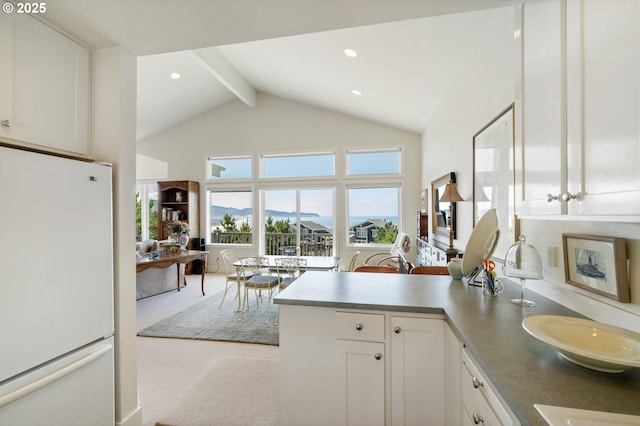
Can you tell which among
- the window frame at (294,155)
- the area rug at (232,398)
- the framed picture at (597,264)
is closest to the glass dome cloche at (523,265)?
the framed picture at (597,264)

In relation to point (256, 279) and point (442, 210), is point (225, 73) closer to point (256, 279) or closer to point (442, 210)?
point (256, 279)

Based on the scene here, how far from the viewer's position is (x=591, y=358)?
0.76m

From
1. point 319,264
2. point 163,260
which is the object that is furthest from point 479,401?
point 163,260

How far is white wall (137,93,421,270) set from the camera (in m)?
5.71

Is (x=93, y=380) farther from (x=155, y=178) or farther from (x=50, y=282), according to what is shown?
(x=155, y=178)

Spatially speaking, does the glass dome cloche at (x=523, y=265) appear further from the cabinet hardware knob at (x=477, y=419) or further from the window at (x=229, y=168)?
the window at (x=229, y=168)

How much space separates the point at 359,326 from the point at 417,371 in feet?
1.13

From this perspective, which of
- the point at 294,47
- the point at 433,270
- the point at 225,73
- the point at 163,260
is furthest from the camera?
the point at 225,73

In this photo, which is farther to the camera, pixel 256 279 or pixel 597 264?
pixel 256 279

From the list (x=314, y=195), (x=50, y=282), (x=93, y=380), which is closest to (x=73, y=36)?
(x=50, y=282)

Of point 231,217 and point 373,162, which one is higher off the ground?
point 373,162

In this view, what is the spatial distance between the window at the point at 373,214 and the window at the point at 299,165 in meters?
0.76

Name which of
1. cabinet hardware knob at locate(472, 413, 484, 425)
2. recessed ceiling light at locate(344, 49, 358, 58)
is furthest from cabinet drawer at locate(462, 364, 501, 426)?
recessed ceiling light at locate(344, 49, 358, 58)

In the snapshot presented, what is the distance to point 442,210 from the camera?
3658mm
